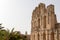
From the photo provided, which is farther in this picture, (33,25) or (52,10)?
(33,25)

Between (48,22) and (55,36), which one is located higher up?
(48,22)

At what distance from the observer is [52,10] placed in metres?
32.2

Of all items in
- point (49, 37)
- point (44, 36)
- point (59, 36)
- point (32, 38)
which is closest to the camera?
point (59, 36)

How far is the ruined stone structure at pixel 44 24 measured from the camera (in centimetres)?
3153

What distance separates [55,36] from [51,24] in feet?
9.27

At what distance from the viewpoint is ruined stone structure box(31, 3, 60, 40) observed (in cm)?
3153

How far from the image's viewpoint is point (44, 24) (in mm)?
34969

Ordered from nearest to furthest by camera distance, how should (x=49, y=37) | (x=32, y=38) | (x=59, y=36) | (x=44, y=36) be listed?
(x=59, y=36) < (x=49, y=37) < (x=44, y=36) < (x=32, y=38)

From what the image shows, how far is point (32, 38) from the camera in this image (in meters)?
38.1

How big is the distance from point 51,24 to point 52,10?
222 centimetres

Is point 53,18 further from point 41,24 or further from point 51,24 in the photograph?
point 41,24

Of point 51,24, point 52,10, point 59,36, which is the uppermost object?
point 52,10

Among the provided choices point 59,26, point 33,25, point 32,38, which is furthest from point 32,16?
point 59,26

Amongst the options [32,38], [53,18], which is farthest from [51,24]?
[32,38]
